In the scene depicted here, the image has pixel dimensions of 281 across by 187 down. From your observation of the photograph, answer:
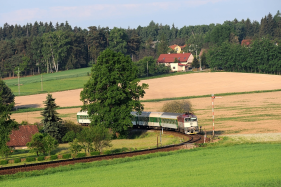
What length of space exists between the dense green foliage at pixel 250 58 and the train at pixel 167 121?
8345 centimetres

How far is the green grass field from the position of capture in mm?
25766

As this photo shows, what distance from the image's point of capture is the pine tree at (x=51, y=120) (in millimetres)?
54344

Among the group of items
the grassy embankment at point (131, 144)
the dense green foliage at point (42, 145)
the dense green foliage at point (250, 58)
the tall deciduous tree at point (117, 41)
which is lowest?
the grassy embankment at point (131, 144)

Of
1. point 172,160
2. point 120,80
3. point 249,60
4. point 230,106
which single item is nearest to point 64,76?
point 249,60

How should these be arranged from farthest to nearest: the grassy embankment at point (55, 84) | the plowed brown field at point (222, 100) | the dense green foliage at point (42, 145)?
the grassy embankment at point (55, 84) → the plowed brown field at point (222, 100) → the dense green foliage at point (42, 145)

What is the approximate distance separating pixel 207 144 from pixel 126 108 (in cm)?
1759

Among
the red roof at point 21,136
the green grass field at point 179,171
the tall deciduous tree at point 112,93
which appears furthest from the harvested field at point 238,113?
the green grass field at point 179,171

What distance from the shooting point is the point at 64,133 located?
56.3 m

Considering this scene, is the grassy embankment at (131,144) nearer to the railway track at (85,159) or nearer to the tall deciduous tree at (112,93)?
the tall deciduous tree at (112,93)

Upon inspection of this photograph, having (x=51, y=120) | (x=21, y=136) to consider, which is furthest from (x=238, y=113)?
(x=21, y=136)

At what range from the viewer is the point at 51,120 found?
54.9m

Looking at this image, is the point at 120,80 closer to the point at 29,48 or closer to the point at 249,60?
the point at 249,60

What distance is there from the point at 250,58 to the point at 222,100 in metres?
54.1

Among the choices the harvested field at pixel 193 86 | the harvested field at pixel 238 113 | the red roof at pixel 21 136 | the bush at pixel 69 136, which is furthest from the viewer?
the harvested field at pixel 193 86
